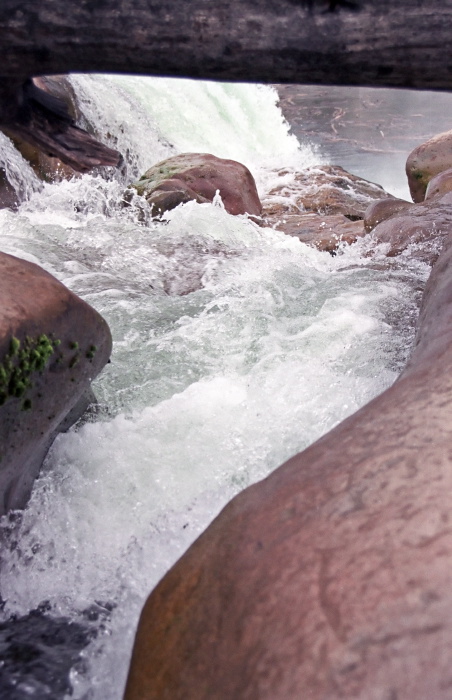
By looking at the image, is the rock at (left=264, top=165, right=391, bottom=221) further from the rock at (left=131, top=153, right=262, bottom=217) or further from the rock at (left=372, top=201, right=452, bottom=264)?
the rock at (left=372, top=201, right=452, bottom=264)

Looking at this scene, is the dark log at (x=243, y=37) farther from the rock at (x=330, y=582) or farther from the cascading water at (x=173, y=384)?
the cascading water at (x=173, y=384)

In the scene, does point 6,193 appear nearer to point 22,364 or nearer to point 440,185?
point 440,185

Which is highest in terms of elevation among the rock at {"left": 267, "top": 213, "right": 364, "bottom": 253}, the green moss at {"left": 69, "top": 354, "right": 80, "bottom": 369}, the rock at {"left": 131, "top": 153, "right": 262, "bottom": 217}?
the green moss at {"left": 69, "top": 354, "right": 80, "bottom": 369}

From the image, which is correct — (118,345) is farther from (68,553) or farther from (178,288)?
(68,553)

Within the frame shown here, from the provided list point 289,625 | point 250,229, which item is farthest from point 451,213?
point 289,625

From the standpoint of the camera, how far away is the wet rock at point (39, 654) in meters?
1.71

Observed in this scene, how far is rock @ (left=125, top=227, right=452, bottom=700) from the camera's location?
102 centimetres

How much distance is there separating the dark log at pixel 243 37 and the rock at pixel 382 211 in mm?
4164

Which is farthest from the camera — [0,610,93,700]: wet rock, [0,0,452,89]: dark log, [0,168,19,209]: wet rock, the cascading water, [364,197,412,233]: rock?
[0,168,19,209]: wet rock

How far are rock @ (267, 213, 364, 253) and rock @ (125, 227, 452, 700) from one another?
490 centimetres

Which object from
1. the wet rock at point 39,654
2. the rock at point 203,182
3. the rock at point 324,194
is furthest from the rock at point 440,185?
the wet rock at point 39,654

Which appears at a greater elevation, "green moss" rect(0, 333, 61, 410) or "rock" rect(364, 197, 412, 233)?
"green moss" rect(0, 333, 61, 410)

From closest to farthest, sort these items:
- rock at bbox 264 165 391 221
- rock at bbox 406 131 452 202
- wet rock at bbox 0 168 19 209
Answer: wet rock at bbox 0 168 19 209 → rock at bbox 406 131 452 202 → rock at bbox 264 165 391 221

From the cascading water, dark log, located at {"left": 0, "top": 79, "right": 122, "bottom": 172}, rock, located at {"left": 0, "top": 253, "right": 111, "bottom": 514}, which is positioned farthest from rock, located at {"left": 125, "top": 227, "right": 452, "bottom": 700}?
dark log, located at {"left": 0, "top": 79, "right": 122, "bottom": 172}
